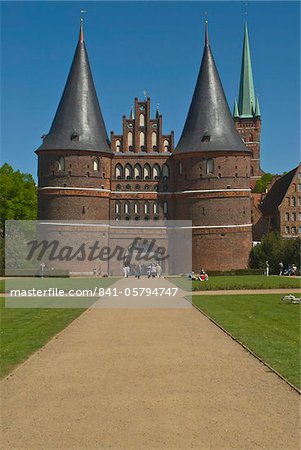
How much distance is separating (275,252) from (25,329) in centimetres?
3536

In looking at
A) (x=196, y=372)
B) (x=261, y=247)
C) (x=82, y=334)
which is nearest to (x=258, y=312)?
(x=82, y=334)

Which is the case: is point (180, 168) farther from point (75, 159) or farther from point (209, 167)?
point (75, 159)

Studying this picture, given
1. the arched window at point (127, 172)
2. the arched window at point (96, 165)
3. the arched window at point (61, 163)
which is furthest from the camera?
the arched window at point (127, 172)

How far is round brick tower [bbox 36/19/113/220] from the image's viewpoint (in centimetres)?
5288

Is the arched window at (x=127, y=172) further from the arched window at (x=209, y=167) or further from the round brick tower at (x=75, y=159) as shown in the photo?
the arched window at (x=209, y=167)

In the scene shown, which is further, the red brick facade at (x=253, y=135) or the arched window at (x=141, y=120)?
the red brick facade at (x=253, y=135)

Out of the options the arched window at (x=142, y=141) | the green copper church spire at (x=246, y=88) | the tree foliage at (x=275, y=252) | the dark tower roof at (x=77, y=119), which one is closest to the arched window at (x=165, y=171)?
the arched window at (x=142, y=141)

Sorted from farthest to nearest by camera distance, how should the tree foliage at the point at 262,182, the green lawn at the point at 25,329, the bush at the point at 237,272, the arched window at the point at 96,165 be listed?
the tree foliage at the point at 262,182 → the arched window at the point at 96,165 → the bush at the point at 237,272 → the green lawn at the point at 25,329

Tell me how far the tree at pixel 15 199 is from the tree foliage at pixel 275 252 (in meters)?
27.4

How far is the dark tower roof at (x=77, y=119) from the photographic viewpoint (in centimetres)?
5309

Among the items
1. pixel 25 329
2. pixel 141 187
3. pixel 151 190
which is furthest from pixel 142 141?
pixel 25 329

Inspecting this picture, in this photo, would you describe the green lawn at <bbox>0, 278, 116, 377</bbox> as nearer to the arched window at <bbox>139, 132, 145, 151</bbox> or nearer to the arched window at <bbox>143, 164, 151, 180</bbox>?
the arched window at <bbox>143, 164, 151, 180</bbox>

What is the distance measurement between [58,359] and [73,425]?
192 inches

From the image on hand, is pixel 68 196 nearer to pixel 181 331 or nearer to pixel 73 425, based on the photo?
pixel 181 331
